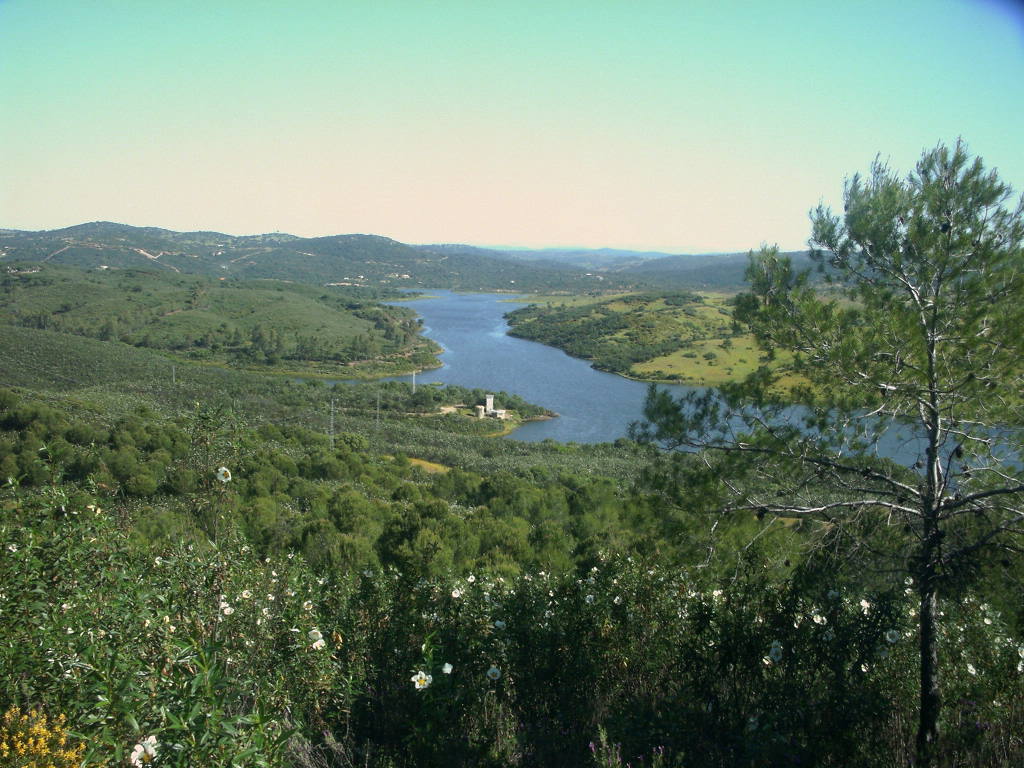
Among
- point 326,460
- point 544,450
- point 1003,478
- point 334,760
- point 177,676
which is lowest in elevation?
point 544,450

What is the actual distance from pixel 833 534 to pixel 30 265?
8483cm

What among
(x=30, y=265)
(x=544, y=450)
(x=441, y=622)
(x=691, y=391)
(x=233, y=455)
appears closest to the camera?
(x=233, y=455)

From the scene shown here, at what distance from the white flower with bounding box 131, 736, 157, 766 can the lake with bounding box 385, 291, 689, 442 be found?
885 inches

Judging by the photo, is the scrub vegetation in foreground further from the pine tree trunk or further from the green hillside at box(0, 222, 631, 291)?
the green hillside at box(0, 222, 631, 291)

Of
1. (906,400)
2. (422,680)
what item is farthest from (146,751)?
(906,400)

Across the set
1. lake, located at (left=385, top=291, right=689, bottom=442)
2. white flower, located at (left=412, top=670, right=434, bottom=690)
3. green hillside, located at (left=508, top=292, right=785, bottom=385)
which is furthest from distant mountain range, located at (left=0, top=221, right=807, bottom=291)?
white flower, located at (left=412, top=670, right=434, bottom=690)

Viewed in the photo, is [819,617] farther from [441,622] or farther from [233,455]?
[233,455]

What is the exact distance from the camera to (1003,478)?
2.93 metres

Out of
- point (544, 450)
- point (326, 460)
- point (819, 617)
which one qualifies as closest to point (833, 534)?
point (819, 617)

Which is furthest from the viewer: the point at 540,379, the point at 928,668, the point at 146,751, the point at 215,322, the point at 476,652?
the point at 215,322

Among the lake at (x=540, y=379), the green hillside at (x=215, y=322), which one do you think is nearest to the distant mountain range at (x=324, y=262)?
the green hillside at (x=215, y=322)

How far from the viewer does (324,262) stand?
482 ft

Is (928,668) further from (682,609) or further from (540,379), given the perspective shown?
(540,379)

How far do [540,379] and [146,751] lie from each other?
4863 centimetres
